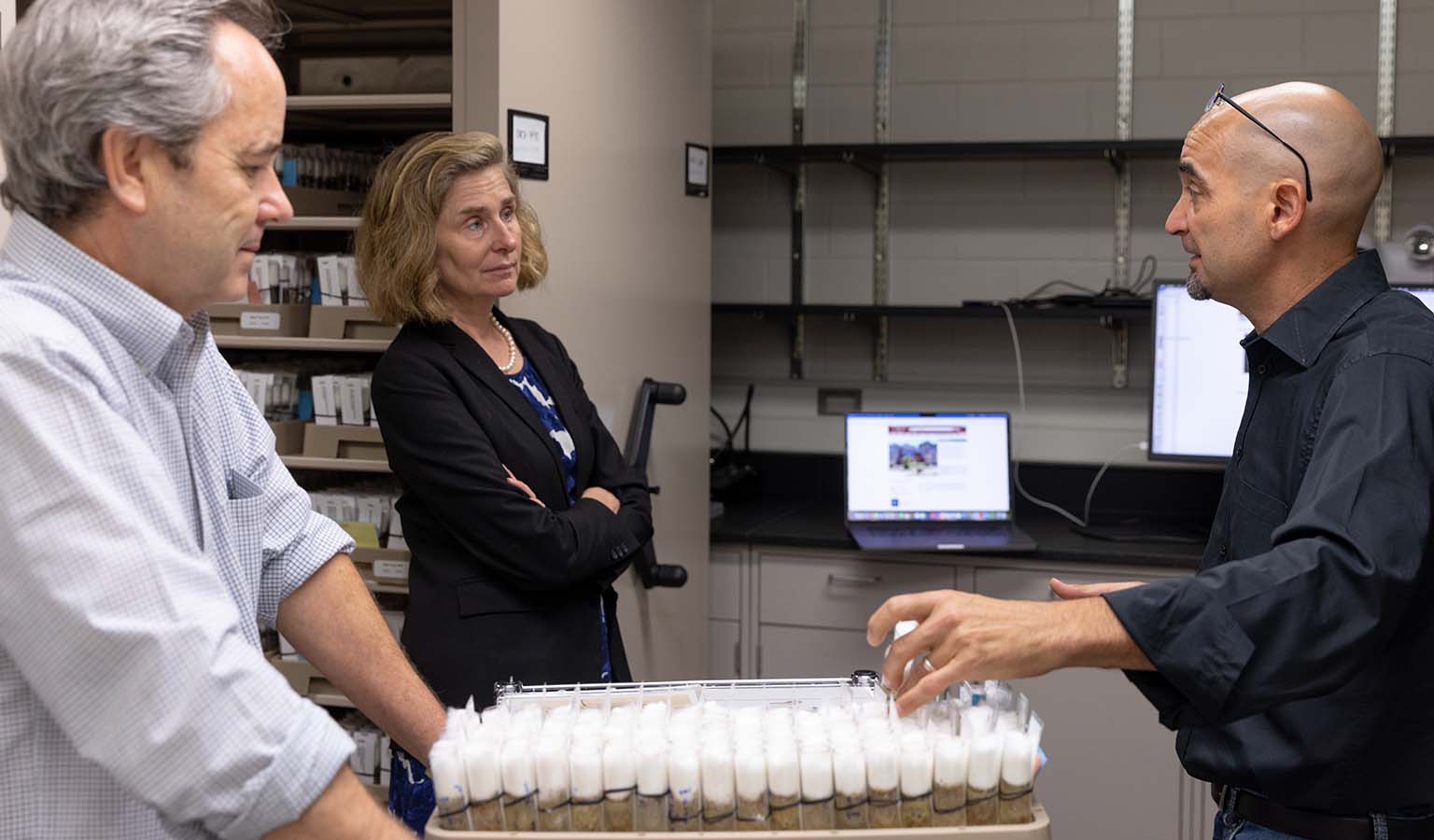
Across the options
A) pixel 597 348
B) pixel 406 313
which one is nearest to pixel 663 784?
pixel 406 313

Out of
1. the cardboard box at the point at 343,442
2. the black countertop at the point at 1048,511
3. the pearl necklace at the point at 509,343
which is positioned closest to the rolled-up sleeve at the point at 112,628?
the pearl necklace at the point at 509,343

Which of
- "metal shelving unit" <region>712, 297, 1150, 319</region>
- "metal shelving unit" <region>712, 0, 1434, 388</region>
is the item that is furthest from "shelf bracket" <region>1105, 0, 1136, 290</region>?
"metal shelving unit" <region>712, 297, 1150, 319</region>

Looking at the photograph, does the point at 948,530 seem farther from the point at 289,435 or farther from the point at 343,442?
the point at 289,435

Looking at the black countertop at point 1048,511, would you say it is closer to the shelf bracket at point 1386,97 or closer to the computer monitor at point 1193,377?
the computer monitor at point 1193,377

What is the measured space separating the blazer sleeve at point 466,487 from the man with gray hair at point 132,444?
101 cm

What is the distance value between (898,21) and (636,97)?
127cm

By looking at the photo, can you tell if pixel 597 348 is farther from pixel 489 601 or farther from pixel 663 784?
pixel 663 784

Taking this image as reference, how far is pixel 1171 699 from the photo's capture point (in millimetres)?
1496

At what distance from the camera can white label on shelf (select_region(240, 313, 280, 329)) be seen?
317 cm

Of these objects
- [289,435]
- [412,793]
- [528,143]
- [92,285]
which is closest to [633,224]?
[528,143]

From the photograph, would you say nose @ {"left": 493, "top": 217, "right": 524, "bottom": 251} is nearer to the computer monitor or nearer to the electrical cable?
the computer monitor

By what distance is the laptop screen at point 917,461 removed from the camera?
148 inches

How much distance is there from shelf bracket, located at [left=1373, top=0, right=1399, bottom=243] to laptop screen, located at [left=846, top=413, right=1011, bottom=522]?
1.20 meters

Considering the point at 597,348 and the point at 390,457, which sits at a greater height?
the point at 597,348
